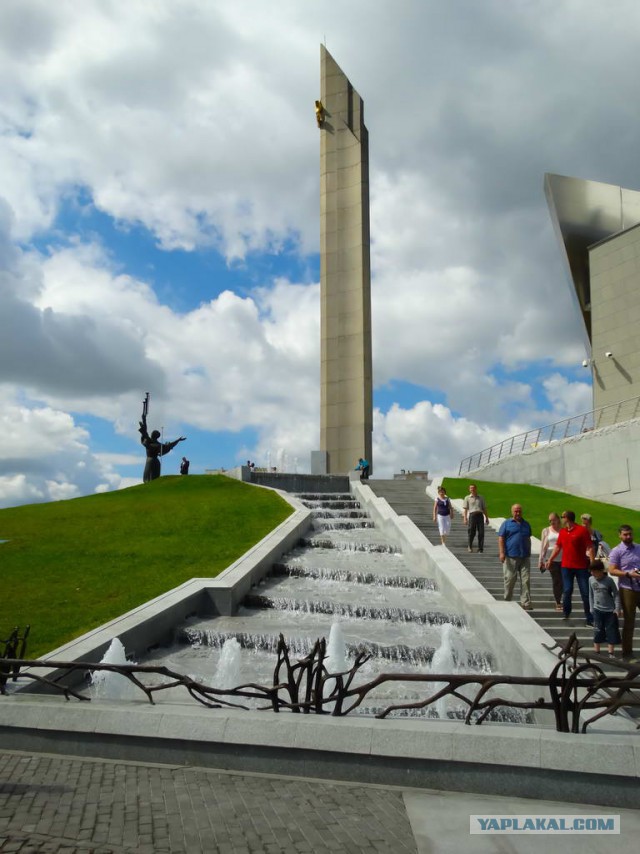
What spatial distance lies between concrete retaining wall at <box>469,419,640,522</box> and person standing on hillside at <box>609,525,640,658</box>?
16.3 meters

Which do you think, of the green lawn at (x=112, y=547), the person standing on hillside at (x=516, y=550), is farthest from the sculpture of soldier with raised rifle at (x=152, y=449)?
the person standing on hillside at (x=516, y=550)

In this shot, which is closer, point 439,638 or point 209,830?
point 209,830

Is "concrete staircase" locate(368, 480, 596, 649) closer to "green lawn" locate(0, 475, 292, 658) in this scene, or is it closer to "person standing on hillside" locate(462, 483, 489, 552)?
"person standing on hillside" locate(462, 483, 489, 552)

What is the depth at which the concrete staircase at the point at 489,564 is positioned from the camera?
35.8 ft

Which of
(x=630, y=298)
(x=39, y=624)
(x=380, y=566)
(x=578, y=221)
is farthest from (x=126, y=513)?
(x=578, y=221)

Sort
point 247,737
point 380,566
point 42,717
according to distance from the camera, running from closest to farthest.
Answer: point 247,737 → point 42,717 → point 380,566

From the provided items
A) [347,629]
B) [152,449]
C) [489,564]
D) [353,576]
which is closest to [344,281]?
[152,449]

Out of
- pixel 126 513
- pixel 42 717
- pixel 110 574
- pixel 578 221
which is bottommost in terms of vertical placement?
pixel 42 717

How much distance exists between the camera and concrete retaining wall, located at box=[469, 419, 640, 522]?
2422 cm

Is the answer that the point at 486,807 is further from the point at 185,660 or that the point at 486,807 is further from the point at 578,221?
the point at 578,221

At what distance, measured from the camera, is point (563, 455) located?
2762cm

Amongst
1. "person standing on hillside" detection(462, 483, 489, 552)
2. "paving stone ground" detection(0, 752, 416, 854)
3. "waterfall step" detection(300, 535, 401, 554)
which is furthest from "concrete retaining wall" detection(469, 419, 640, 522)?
"paving stone ground" detection(0, 752, 416, 854)

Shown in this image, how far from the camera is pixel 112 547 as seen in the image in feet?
54.7

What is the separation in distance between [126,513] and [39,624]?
35.8ft
